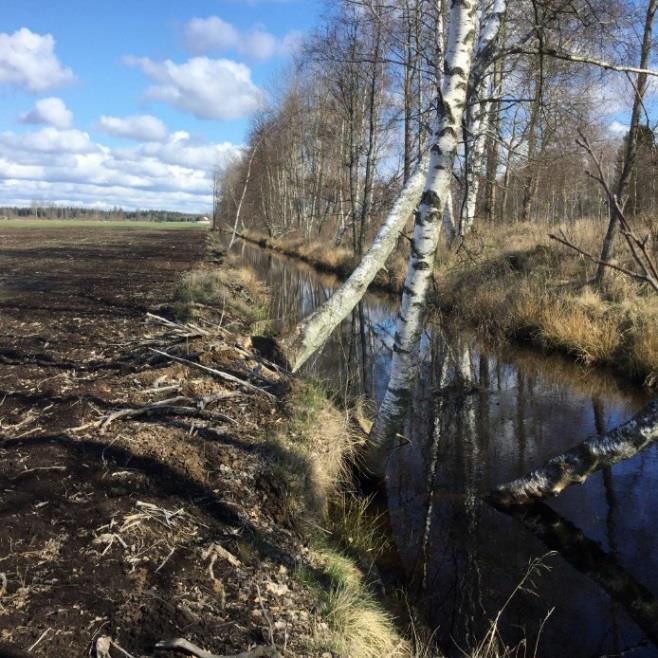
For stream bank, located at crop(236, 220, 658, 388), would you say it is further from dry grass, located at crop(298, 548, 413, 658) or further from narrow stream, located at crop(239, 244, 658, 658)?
dry grass, located at crop(298, 548, 413, 658)

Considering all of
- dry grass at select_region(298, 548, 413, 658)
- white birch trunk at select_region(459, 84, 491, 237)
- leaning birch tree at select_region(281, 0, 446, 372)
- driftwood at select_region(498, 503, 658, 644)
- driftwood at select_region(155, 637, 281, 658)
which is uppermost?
white birch trunk at select_region(459, 84, 491, 237)


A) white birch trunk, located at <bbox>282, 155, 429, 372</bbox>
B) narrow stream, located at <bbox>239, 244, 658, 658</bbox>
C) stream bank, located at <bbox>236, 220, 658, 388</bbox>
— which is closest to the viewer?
narrow stream, located at <bbox>239, 244, 658, 658</bbox>

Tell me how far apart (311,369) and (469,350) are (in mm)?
4091

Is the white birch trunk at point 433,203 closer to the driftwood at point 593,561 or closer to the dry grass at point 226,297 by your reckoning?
the driftwood at point 593,561

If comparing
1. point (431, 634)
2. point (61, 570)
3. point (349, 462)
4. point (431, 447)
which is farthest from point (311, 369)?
point (61, 570)

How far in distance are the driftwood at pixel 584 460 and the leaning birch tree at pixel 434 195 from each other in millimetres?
1331

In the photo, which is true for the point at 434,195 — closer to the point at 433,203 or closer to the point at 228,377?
the point at 433,203

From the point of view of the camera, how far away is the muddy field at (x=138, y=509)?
303cm

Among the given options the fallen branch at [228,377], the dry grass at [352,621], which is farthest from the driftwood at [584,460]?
the fallen branch at [228,377]

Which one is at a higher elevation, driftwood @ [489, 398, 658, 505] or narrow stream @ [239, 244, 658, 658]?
driftwood @ [489, 398, 658, 505]

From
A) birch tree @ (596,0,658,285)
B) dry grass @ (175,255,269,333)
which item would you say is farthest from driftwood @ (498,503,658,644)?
birch tree @ (596,0,658,285)

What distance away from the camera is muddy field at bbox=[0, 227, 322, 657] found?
303 cm

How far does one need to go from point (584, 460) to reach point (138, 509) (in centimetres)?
358

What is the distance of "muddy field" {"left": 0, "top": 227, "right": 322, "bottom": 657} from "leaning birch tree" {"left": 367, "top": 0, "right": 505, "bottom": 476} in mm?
1467
